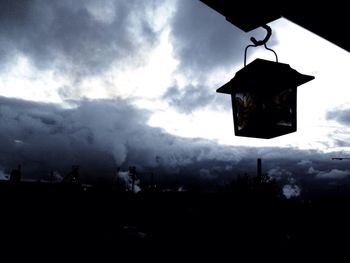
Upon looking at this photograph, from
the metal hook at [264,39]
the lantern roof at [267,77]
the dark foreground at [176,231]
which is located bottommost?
the dark foreground at [176,231]

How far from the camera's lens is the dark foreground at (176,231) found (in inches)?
650

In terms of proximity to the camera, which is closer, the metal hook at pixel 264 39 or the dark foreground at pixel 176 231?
the metal hook at pixel 264 39

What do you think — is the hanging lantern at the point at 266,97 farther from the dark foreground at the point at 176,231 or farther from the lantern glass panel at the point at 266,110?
the dark foreground at the point at 176,231

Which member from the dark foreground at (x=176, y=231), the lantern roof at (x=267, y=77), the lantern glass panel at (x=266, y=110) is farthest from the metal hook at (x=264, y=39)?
the dark foreground at (x=176, y=231)

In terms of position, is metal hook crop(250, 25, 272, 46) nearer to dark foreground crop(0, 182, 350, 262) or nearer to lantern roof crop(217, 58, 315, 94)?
lantern roof crop(217, 58, 315, 94)

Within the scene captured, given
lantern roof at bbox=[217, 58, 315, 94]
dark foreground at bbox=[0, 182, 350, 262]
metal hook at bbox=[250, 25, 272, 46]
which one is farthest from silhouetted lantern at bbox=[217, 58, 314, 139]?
dark foreground at bbox=[0, 182, 350, 262]

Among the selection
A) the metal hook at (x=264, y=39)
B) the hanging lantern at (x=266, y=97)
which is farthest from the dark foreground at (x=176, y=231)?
the metal hook at (x=264, y=39)

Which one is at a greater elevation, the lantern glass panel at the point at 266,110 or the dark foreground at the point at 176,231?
the lantern glass panel at the point at 266,110

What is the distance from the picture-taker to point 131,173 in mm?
61000

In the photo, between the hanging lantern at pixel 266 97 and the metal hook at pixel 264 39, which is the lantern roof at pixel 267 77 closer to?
the hanging lantern at pixel 266 97

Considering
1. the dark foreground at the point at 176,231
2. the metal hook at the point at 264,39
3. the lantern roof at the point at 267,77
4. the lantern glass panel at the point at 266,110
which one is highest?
the metal hook at the point at 264,39

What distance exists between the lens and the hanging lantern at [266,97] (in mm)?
2574

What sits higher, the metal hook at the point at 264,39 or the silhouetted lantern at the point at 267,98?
the metal hook at the point at 264,39

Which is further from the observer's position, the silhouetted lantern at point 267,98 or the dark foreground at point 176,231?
the dark foreground at point 176,231
